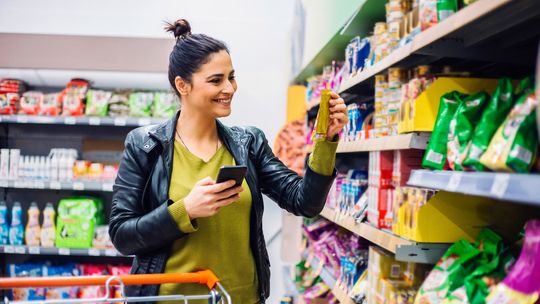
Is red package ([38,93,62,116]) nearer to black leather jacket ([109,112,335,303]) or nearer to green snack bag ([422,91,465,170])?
black leather jacket ([109,112,335,303])

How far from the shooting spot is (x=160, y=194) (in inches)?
74.7

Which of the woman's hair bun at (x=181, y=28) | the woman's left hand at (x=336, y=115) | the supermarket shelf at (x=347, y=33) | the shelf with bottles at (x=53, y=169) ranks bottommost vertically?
the shelf with bottles at (x=53, y=169)

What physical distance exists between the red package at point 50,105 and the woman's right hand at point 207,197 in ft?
10.4

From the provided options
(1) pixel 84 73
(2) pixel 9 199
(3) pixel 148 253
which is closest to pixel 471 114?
(3) pixel 148 253

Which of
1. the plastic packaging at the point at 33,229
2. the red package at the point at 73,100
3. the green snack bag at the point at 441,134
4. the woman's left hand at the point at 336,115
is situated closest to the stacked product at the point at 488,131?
the green snack bag at the point at 441,134

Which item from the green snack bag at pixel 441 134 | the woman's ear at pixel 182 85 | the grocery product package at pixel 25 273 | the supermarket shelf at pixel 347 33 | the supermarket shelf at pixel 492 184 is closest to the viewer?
the supermarket shelf at pixel 492 184

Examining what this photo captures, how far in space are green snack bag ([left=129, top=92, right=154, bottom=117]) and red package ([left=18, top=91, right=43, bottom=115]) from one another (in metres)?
0.73

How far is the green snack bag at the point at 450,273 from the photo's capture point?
58.8 inches

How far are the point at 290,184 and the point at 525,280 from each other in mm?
965

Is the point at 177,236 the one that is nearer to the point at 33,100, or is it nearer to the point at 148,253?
the point at 148,253

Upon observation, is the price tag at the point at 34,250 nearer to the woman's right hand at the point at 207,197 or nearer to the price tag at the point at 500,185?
the woman's right hand at the point at 207,197

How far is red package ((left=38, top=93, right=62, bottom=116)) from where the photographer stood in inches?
178

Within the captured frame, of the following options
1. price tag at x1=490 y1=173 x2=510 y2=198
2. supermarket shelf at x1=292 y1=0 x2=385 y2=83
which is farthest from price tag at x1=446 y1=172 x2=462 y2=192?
supermarket shelf at x1=292 y1=0 x2=385 y2=83

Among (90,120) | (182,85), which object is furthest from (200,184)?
(90,120)
